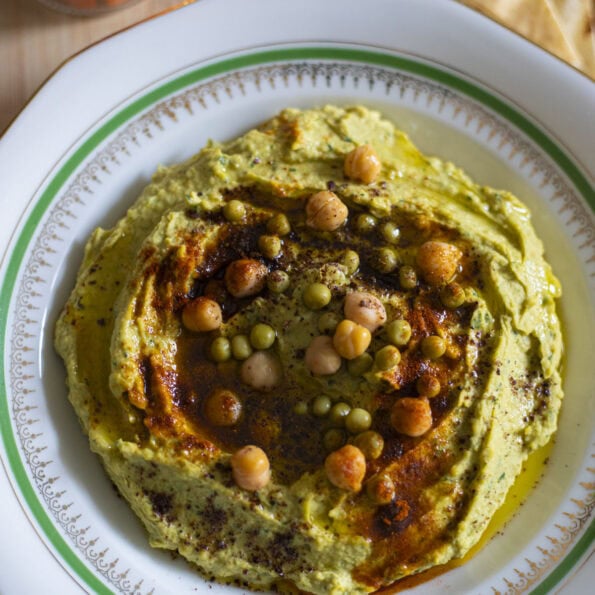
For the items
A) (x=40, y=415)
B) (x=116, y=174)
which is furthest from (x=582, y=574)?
(x=116, y=174)

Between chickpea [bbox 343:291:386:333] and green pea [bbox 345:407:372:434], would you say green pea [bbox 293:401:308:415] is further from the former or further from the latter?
chickpea [bbox 343:291:386:333]

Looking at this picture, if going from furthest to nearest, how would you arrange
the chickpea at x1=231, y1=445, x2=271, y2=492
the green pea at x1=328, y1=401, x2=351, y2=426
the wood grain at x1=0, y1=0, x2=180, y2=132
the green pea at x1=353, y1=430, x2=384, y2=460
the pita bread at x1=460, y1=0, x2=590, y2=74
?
the pita bread at x1=460, y1=0, x2=590, y2=74, the wood grain at x1=0, y1=0, x2=180, y2=132, the green pea at x1=328, y1=401, x2=351, y2=426, the green pea at x1=353, y1=430, x2=384, y2=460, the chickpea at x1=231, y1=445, x2=271, y2=492

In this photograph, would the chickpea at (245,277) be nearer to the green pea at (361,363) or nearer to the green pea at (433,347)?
the green pea at (361,363)

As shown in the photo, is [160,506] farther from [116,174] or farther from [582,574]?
[582,574]

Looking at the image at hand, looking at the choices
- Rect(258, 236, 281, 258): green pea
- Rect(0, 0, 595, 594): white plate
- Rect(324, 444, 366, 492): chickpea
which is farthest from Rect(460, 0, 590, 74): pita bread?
Rect(324, 444, 366, 492): chickpea

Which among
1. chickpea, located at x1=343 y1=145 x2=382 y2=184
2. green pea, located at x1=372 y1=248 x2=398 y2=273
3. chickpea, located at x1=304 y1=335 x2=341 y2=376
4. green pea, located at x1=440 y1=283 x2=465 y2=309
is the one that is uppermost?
chickpea, located at x1=343 y1=145 x2=382 y2=184

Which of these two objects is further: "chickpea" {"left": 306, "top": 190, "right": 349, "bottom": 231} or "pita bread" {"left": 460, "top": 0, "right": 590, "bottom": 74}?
"pita bread" {"left": 460, "top": 0, "right": 590, "bottom": 74}

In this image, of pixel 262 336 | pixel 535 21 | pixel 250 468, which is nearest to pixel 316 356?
pixel 262 336

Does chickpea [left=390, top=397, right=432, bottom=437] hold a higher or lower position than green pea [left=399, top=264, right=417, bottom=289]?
lower
